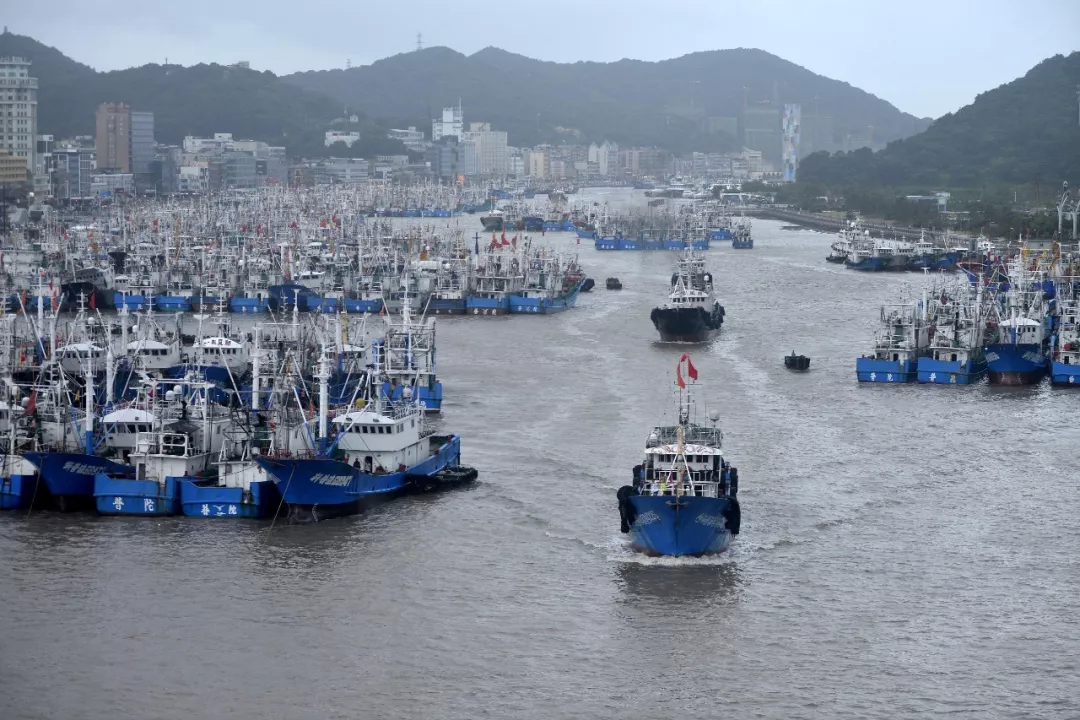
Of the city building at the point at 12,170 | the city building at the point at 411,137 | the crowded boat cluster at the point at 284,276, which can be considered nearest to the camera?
the crowded boat cluster at the point at 284,276

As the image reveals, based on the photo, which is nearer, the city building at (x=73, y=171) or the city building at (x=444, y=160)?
the city building at (x=73, y=171)

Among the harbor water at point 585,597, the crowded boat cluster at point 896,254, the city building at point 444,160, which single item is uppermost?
the city building at point 444,160

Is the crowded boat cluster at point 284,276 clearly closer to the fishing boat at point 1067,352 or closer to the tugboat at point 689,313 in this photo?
the tugboat at point 689,313

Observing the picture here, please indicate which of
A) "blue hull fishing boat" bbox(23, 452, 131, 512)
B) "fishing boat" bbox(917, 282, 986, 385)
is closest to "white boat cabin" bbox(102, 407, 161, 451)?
"blue hull fishing boat" bbox(23, 452, 131, 512)

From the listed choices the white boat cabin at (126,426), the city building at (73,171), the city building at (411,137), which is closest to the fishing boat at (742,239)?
the city building at (73,171)

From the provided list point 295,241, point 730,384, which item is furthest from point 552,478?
point 295,241

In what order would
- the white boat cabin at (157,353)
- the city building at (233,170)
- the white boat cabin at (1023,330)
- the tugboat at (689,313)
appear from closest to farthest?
the white boat cabin at (157,353) < the white boat cabin at (1023,330) < the tugboat at (689,313) < the city building at (233,170)

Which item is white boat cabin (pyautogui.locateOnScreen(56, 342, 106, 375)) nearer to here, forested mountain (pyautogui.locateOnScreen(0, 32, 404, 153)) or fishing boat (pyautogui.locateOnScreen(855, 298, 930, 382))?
fishing boat (pyautogui.locateOnScreen(855, 298, 930, 382))
